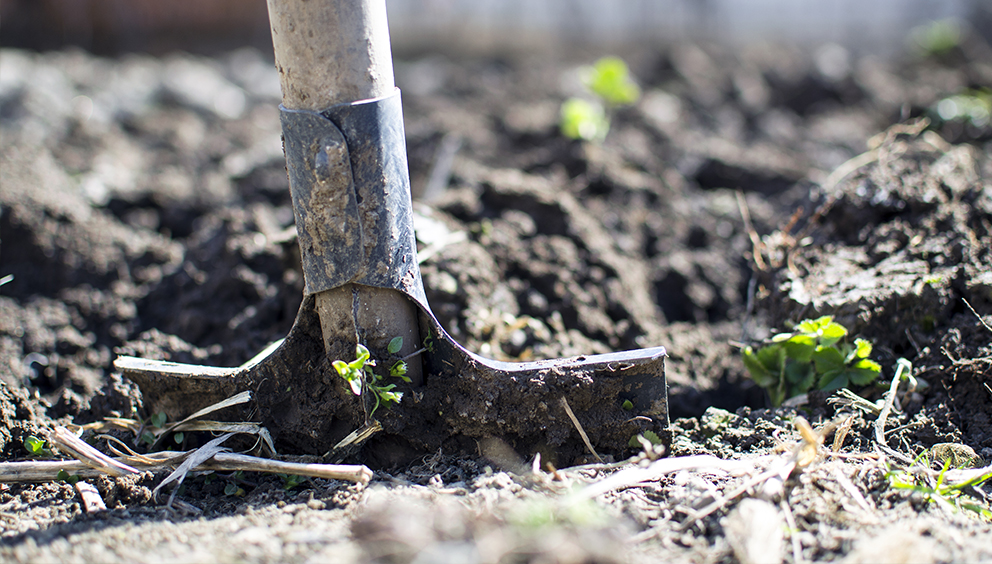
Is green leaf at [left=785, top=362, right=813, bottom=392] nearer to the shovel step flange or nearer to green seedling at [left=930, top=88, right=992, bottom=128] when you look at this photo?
the shovel step flange

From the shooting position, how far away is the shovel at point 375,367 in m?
1.50

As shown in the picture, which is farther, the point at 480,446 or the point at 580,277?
the point at 580,277

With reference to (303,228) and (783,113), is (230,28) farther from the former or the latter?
(303,228)

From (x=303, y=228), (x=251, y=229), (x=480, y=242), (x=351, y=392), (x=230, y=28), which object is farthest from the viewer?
(x=230, y=28)

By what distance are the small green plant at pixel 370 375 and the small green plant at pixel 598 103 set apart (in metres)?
2.75

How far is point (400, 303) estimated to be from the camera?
168cm

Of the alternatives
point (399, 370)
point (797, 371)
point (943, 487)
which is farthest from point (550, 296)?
point (943, 487)

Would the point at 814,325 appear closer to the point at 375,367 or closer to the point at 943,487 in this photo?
the point at 943,487

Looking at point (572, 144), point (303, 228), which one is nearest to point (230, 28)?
point (572, 144)

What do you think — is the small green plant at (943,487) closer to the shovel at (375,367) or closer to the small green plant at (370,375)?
the shovel at (375,367)

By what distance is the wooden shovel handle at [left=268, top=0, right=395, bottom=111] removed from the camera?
1.44m

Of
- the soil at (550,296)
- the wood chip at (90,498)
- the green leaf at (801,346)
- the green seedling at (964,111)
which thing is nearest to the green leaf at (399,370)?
the soil at (550,296)

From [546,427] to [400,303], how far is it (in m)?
0.50

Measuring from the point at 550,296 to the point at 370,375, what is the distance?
112 cm
